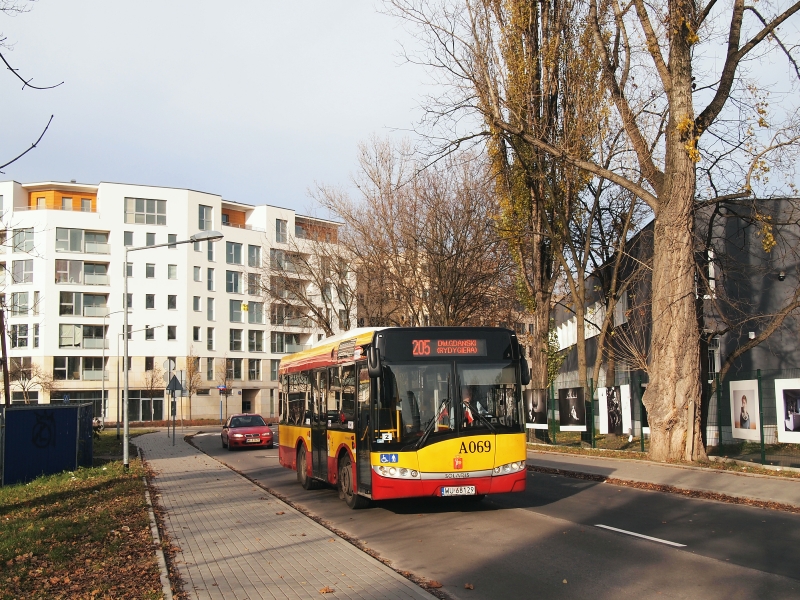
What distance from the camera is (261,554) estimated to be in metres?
9.90

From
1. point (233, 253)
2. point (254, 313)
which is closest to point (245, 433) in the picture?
point (233, 253)

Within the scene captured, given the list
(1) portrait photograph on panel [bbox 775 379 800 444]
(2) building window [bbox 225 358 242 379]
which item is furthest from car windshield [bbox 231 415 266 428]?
(2) building window [bbox 225 358 242 379]

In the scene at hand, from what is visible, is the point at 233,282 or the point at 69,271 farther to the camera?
the point at 233,282

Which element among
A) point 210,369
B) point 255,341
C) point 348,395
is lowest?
point 348,395

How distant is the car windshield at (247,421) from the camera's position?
115ft

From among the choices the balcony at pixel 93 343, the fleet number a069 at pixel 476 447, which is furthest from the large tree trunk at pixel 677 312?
the balcony at pixel 93 343

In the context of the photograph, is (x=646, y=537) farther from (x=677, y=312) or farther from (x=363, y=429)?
(x=677, y=312)

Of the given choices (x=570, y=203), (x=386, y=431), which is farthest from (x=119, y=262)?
(x=386, y=431)

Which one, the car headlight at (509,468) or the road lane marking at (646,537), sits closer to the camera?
the road lane marking at (646,537)

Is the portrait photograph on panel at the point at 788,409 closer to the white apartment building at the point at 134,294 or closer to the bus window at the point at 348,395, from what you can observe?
the bus window at the point at 348,395

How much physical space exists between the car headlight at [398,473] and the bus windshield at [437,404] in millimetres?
316

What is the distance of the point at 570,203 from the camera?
30.0 metres

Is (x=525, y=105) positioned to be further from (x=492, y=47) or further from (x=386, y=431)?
(x=386, y=431)

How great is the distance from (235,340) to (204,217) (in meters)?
12.4
